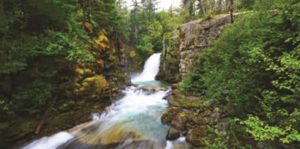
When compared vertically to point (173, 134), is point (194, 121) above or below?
above

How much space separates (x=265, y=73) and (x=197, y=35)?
7.18 meters

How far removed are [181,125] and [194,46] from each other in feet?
18.4

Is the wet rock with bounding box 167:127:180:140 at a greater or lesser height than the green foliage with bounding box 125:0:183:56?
lesser

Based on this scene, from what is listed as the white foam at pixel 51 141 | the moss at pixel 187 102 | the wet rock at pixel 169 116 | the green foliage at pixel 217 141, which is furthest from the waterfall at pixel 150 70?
the green foliage at pixel 217 141

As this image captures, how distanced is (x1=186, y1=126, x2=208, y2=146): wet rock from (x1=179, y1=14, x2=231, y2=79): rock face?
16.5 feet

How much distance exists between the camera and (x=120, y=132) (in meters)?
7.02

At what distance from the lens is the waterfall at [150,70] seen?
67.4 feet

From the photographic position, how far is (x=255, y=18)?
461cm

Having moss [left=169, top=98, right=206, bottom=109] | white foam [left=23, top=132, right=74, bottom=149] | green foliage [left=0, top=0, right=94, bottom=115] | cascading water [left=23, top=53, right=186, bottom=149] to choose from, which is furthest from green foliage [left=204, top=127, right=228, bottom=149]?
green foliage [left=0, top=0, right=94, bottom=115]

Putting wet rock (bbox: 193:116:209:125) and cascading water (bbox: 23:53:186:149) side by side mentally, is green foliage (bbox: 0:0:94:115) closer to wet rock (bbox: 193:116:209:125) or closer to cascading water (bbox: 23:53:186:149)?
cascading water (bbox: 23:53:186:149)

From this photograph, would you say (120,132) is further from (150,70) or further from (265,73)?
(150,70)

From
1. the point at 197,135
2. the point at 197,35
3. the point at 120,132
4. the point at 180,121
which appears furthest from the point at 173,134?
the point at 197,35

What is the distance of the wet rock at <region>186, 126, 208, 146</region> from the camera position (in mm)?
5602

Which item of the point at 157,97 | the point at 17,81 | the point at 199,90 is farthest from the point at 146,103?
the point at 17,81
